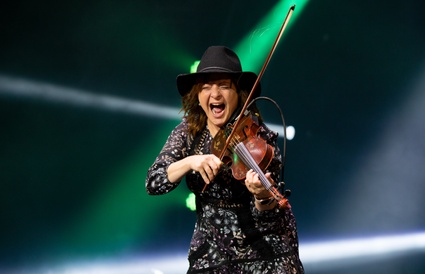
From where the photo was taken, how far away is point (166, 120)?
450 centimetres

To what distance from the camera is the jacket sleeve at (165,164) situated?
232 centimetres

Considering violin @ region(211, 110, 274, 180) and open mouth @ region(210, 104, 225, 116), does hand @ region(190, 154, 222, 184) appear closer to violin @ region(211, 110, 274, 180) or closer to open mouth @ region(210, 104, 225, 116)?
violin @ region(211, 110, 274, 180)

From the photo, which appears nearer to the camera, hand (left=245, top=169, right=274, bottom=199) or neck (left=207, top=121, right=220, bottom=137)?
hand (left=245, top=169, right=274, bottom=199)

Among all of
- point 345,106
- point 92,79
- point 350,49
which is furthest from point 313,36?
point 92,79

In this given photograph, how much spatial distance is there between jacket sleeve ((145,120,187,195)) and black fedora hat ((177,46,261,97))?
0.23m

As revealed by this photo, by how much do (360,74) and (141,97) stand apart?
1.73m

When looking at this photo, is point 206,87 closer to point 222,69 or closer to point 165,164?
point 222,69

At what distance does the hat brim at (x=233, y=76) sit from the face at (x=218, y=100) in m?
0.04

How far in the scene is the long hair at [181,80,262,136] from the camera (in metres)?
2.51

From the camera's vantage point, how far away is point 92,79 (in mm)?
4449

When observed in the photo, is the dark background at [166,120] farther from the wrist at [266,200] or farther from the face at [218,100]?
the wrist at [266,200]

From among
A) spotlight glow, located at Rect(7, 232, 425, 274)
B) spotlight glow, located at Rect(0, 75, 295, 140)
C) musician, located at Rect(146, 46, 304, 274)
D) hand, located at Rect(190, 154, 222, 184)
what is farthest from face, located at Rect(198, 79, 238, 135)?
spotlight glow, located at Rect(7, 232, 425, 274)

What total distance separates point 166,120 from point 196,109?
194 cm

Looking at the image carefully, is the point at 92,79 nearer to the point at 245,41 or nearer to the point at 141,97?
the point at 141,97
